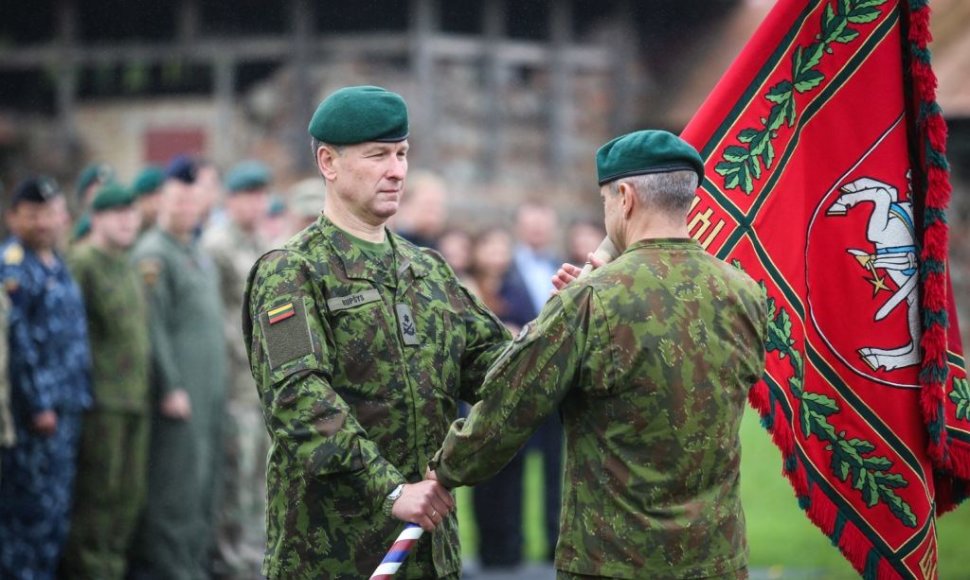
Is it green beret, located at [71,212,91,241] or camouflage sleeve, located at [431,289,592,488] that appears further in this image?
green beret, located at [71,212,91,241]

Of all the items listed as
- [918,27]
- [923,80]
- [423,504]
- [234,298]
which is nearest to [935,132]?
[923,80]

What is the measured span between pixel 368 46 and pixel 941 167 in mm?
12649

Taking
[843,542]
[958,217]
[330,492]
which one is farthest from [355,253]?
[958,217]

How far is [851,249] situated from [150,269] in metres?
4.81

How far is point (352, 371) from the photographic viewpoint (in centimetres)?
456

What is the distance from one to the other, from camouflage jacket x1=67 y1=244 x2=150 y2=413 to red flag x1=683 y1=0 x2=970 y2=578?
4294 millimetres

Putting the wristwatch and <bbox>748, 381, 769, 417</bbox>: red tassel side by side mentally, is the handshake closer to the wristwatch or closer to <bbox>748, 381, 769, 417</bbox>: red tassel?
the wristwatch

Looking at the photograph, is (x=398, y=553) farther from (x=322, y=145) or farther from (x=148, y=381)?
(x=148, y=381)

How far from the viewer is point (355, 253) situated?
184 inches

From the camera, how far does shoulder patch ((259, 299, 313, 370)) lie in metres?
4.40

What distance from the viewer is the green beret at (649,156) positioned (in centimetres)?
418

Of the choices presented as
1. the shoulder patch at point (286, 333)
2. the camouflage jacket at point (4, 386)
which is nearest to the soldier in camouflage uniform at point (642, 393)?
the shoulder patch at point (286, 333)

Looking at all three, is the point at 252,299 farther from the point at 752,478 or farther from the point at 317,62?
the point at 317,62

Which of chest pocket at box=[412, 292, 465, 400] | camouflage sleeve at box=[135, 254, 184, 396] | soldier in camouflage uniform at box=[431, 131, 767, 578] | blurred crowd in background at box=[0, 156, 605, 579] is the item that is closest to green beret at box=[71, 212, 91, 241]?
blurred crowd in background at box=[0, 156, 605, 579]
